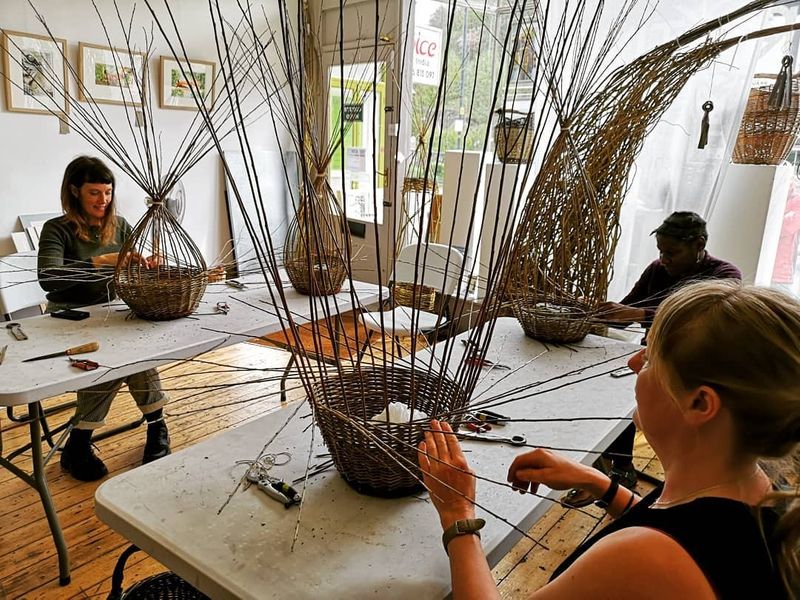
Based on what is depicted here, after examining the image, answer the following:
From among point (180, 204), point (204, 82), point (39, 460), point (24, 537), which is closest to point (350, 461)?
point (39, 460)

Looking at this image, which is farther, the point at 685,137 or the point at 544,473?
the point at 685,137

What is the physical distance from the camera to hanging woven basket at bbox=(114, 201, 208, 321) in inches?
75.6

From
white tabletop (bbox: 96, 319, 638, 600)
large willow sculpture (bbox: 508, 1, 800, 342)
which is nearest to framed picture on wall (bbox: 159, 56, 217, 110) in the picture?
large willow sculpture (bbox: 508, 1, 800, 342)

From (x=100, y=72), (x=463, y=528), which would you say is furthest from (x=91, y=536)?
(x=100, y=72)

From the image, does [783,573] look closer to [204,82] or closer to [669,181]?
[669,181]

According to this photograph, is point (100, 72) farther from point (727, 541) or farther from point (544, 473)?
point (727, 541)

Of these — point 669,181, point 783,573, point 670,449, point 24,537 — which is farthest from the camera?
point 669,181

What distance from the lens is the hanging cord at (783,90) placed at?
222 centimetres

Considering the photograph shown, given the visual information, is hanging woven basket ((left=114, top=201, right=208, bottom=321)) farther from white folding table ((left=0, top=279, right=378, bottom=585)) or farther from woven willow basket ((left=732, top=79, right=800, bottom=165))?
woven willow basket ((left=732, top=79, right=800, bottom=165))

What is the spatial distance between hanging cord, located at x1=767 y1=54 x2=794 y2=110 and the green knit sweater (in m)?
2.62

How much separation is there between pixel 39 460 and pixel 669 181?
2.89 metres

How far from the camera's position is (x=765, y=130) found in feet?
7.98

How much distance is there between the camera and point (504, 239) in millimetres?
984

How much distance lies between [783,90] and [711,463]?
7.04ft
